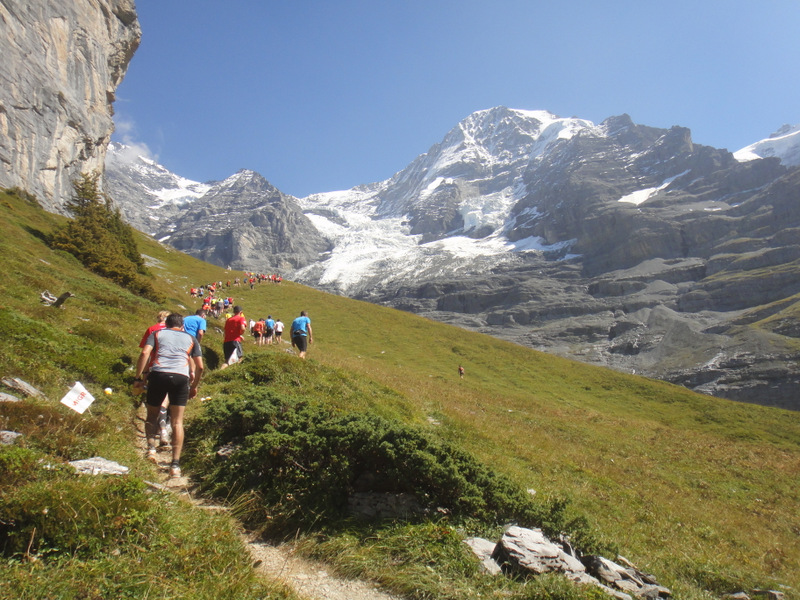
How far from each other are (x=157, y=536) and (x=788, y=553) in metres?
15.4

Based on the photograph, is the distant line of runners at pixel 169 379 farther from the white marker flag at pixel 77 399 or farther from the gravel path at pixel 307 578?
the gravel path at pixel 307 578

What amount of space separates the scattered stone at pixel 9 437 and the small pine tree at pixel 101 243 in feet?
87.9

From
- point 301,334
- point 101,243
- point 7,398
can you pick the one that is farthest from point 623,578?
point 101,243

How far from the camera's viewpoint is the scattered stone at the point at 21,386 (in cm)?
803

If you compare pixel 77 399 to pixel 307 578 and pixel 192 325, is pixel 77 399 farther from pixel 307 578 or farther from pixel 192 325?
pixel 192 325

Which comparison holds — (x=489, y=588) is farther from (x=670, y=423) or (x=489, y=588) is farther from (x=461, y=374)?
(x=670, y=423)

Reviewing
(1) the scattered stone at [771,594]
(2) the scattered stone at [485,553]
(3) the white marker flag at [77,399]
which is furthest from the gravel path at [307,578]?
(1) the scattered stone at [771,594]

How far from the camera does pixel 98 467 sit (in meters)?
5.88

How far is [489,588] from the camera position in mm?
5406

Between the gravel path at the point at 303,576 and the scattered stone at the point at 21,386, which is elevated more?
the scattered stone at the point at 21,386

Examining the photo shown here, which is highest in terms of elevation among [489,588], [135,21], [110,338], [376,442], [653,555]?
[135,21]

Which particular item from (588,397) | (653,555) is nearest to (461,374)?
(588,397)

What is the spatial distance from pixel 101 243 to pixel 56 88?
67817 mm

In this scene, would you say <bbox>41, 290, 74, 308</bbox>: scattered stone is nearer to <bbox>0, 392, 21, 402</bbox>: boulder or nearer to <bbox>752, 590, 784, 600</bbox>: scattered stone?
<bbox>0, 392, 21, 402</bbox>: boulder
